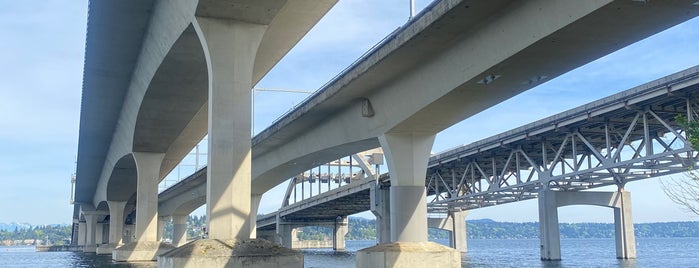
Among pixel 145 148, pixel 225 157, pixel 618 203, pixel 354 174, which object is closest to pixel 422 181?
pixel 225 157

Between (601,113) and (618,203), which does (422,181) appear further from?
(618,203)

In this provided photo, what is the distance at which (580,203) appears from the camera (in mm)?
64062

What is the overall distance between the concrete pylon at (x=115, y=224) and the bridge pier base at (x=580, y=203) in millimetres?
53956

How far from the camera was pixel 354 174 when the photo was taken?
12825 cm

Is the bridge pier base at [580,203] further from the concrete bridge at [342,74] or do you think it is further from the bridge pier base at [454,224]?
the bridge pier base at [454,224]

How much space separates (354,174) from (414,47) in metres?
102

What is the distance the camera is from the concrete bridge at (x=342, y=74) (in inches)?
832

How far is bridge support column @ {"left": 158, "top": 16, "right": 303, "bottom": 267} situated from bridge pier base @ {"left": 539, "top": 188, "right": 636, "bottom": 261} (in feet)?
136

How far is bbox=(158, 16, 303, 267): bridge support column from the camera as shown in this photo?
81.5 feet

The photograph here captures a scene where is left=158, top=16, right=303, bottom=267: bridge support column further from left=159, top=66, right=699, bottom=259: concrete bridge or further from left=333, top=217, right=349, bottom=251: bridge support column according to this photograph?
left=333, top=217, right=349, bottom=251: bridge support column

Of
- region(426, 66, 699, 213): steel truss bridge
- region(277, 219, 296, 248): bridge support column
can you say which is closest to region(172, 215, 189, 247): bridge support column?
region(277, 219, 296, 248): bridge support column

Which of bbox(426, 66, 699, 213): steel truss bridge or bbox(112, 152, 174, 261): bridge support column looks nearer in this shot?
bbox(426, 66, 699, 213): steel truss bridge

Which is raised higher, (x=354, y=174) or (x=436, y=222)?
(x=354, y=174)

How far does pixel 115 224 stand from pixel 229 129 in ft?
243
